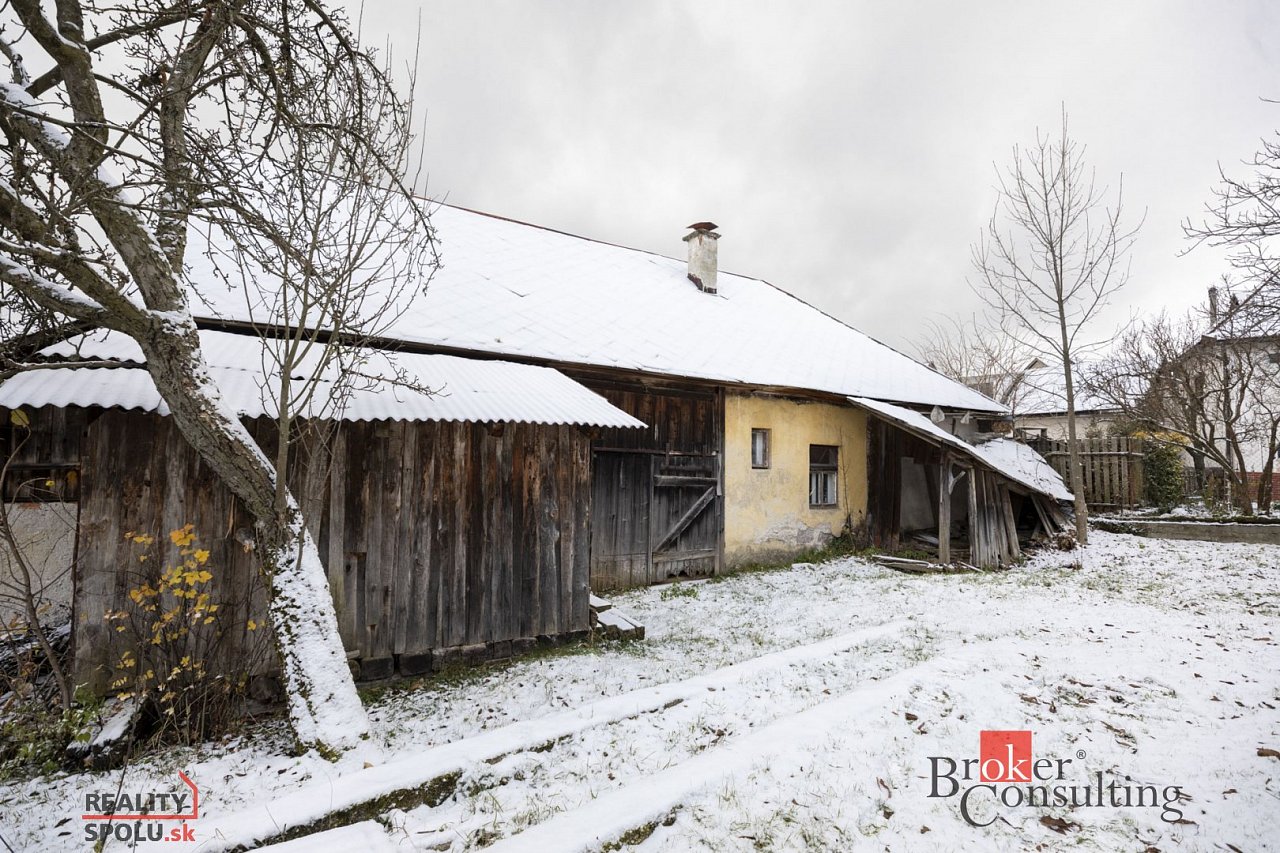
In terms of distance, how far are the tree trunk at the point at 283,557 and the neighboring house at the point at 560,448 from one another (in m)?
0.51

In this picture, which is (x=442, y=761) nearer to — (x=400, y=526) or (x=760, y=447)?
(x=400, y=526)

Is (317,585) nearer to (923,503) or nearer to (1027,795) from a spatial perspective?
(1027,795)

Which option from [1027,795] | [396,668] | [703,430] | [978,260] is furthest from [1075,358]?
[396,668]

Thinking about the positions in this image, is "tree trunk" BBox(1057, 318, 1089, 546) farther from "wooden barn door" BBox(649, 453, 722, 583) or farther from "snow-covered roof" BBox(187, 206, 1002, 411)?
"wooden barn door" BBox(649, 453, 722, 583)

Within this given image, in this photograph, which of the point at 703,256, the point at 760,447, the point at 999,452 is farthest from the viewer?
the point at 703,256

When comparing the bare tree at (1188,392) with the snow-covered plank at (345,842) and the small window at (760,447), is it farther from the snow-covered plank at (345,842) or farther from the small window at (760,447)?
the snow-covered plank at (345,842)

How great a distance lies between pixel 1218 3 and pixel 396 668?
11.4 meters

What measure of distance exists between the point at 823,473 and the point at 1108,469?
860cm

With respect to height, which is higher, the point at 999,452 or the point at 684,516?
the point at 999,452

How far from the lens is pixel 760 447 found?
10.9 m

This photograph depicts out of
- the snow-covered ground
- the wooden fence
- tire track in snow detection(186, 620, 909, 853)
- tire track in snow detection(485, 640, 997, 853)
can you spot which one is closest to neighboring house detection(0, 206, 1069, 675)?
the snow-covered ground

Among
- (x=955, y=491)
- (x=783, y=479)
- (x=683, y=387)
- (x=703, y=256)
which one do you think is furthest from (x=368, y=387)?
(x=955, y=491)

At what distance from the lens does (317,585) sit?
3.97 m

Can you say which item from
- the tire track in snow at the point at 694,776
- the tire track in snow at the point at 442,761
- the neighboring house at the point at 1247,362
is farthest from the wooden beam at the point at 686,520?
the neighboring house at the point at 1247,362
